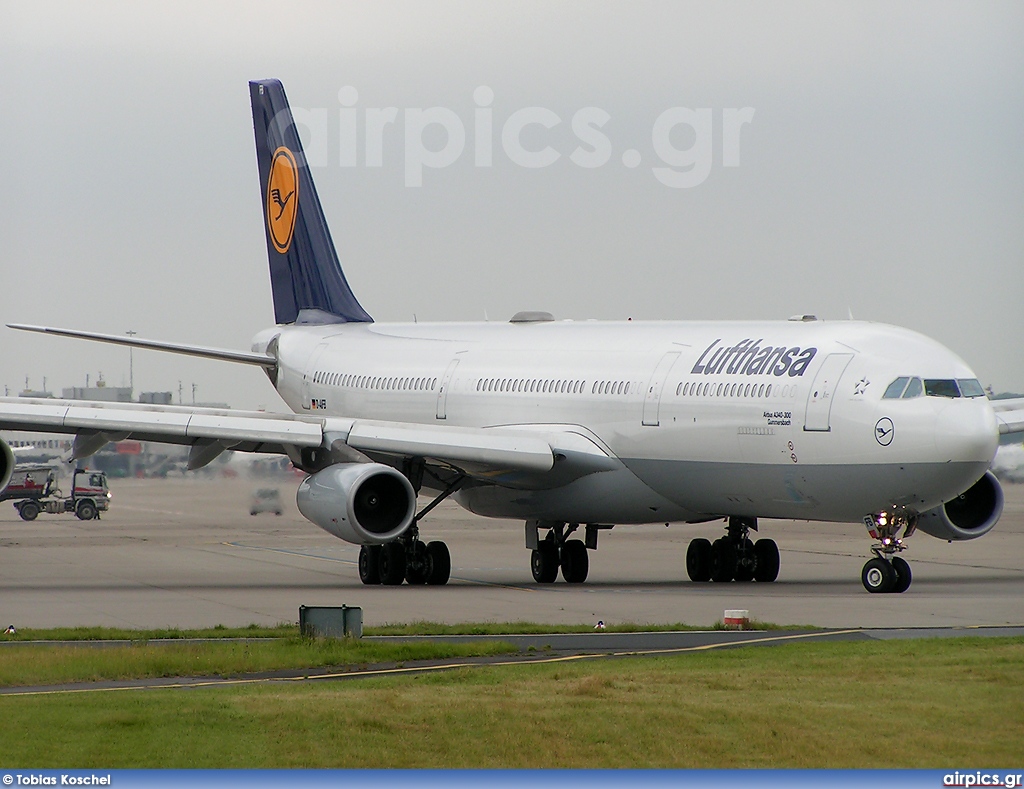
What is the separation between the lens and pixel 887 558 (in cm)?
2483

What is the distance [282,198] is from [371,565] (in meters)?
13.7

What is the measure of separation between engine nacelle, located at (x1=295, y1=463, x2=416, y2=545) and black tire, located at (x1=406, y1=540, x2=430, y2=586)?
5.06 ft

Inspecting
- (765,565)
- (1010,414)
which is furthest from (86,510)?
(1010,414)

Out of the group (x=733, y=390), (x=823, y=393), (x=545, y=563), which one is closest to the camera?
(x=823, y=393)

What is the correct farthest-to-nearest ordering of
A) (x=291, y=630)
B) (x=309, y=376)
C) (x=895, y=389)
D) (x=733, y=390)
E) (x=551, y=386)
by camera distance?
(x=309, y=376) → (x=551, y=386) → (x=733, y=390) → (x=895, y=389) → (x=291, y=630)

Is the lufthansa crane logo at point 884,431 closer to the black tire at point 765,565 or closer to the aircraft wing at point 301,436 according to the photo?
the black tire at point 765,565

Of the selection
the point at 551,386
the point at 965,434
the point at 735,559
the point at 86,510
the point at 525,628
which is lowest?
the point at 525,628

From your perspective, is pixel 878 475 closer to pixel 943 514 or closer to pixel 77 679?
pixel 943 514

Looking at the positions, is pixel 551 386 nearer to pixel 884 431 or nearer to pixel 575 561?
pixel 575 561

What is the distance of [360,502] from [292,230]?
47.2 ft

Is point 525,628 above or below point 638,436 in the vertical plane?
below

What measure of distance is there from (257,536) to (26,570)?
38.5ft

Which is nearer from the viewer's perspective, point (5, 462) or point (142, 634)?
point (142, 634)

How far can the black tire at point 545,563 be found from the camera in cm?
2858
